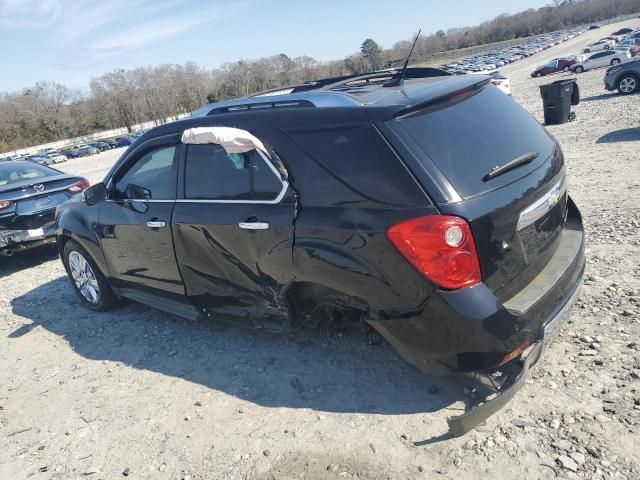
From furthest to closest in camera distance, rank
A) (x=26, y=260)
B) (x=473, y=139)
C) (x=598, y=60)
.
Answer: (x=598, y=60) < (x=26, y=260) < (x=473, y=139)

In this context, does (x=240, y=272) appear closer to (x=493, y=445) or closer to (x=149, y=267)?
(x=149, y=267)

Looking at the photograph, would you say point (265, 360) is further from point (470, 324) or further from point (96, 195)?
point (96, 195)

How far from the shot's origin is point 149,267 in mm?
4355

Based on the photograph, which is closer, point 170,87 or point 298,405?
point 298,405

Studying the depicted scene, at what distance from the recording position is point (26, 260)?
26.3 feet

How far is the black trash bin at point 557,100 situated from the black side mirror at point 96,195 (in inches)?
488

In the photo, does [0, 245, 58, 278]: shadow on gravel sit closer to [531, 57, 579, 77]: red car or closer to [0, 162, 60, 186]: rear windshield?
[0, 162, 60, 186]: rear windshield

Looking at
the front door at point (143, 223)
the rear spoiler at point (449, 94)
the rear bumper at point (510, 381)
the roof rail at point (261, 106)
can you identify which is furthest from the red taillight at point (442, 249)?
the front door at point (143, 223)

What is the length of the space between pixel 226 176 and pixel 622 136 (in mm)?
9435

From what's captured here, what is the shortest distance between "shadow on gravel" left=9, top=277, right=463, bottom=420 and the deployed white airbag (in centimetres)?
157

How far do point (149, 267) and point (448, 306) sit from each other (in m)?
2.74

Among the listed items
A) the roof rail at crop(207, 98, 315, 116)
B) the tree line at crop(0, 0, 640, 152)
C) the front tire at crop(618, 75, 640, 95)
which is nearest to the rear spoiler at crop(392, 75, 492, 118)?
the roof rail at crop(207, 98, 315, 116)

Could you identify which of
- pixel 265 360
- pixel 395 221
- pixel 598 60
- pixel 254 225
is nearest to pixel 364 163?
pixel 395 221

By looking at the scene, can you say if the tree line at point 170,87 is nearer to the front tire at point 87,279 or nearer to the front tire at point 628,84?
the front tire at point 628,84
